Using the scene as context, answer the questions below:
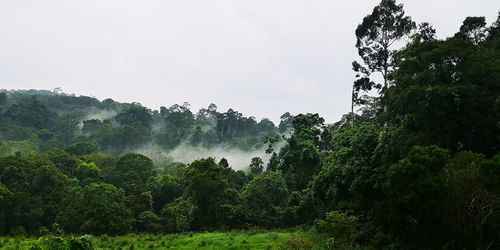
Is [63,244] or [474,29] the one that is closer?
[63,244]

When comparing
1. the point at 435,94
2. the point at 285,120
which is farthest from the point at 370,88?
the point at 285,120

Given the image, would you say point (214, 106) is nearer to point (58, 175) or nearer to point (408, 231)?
point (58, 175)

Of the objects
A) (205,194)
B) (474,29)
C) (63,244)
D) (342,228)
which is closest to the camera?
(63,244)

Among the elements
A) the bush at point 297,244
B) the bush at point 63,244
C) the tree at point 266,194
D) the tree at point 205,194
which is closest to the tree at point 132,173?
Answer: the tree at point 205,194

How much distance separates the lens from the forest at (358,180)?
63.8ft

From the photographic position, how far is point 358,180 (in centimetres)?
2680

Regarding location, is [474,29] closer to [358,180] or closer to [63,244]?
[358,180]

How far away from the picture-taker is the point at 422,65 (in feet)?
87.1

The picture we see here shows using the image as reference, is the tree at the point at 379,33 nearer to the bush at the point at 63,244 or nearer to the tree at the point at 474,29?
the tree at the point at 474,29

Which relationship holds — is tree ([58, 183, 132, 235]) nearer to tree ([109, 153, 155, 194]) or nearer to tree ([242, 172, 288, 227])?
tree ([109, 153, 155, 194])

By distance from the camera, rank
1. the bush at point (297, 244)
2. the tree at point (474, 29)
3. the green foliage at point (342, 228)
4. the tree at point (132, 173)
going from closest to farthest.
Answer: the bush at point (297, 244)
the green foliage at point (342, 228)
the tree at point (474, 29)
the tree at point (132, 173)

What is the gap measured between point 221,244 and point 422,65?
15.2 metres

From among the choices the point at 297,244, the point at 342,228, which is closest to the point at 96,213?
the point at 297,244

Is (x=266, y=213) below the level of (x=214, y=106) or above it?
below
